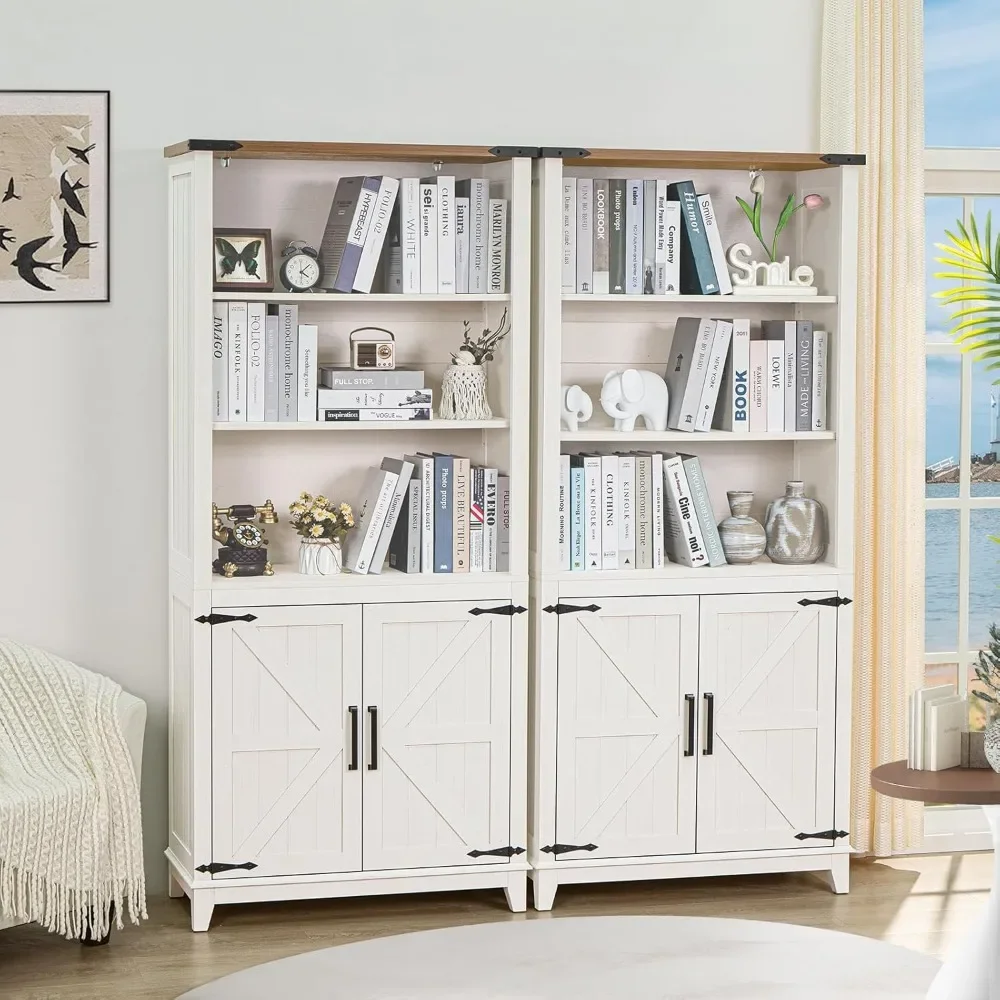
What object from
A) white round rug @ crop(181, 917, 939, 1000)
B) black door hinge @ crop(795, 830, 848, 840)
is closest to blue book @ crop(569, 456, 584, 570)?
→ black door hinge @ crop(795, 830, 848, 840)

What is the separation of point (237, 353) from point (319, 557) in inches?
21.3

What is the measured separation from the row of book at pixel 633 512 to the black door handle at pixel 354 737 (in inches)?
25.2

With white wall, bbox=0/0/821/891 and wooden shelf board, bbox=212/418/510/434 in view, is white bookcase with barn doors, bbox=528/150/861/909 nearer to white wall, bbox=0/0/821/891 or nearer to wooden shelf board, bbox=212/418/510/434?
wooden shelf board, bbox=212/418/510/434

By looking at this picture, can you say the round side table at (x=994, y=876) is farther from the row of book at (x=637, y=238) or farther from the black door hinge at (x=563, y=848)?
the row of book at (x=637, y=238)

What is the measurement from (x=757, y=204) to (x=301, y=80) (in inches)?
49.0

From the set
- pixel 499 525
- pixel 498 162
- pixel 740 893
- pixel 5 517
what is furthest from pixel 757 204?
pixel 5 517

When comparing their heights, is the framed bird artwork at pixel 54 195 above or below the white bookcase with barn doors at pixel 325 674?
above

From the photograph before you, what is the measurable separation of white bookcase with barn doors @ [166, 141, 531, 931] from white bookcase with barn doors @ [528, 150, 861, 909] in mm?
Result: 72

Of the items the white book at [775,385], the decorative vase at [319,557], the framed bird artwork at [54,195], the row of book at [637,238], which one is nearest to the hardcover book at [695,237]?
the row of book at [637,238]

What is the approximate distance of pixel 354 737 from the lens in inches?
149

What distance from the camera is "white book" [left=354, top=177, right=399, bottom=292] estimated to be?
3.79 meters

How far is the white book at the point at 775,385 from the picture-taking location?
4031 millimetres

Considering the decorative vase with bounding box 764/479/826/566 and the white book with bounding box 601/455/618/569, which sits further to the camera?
the decorative vase with bounding box 764/479/826/566

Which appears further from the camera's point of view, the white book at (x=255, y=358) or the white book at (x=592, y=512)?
the white book at (x=592, y=512)
